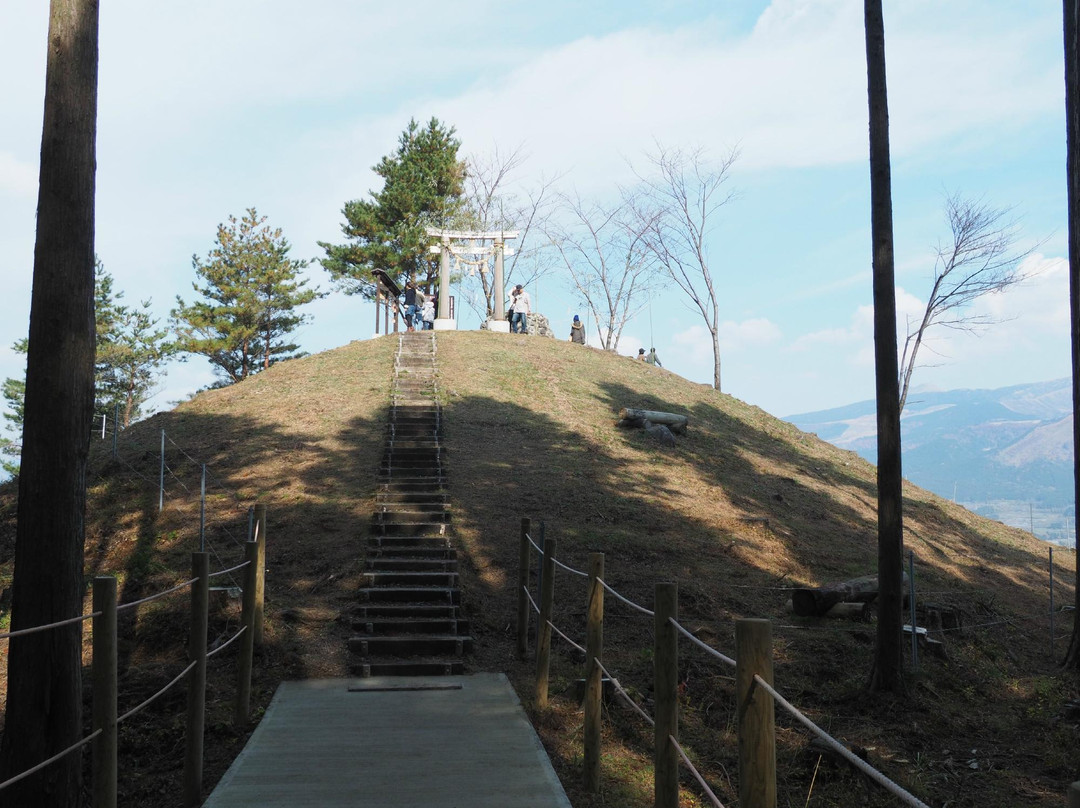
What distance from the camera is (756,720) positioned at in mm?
3172

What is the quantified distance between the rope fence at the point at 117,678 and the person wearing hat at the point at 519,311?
76.1 ft

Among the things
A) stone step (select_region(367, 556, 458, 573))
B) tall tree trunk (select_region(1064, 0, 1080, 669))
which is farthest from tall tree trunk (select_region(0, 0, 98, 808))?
tall tree trunk (select_region(1064, 0, 1080, 669))

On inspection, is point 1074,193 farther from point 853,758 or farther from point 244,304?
point 244,304

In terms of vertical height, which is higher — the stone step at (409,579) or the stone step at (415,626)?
the stone step at (409,579)

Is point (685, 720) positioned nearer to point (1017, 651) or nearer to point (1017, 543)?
point (1017, 651)

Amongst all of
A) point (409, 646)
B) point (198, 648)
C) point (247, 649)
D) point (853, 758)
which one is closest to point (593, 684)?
point (198, 648)

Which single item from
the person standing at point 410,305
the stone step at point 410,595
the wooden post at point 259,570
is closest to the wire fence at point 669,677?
the stone step at point 410,595

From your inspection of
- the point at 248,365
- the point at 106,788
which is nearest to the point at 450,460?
the point at 106,788

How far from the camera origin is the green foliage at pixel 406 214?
42125mm

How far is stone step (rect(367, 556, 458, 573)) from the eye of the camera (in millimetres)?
11109

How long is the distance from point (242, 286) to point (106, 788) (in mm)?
42283

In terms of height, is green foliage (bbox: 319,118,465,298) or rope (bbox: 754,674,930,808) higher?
green foliage (bbox: 319,118,465,298)

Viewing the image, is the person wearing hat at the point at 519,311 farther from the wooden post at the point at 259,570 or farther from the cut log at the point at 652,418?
the wooden post at the point at 259,570

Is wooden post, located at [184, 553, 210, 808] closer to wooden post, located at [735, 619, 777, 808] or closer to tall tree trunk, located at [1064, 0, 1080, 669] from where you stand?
wooden post, located at [735, 619, 777, 808]
